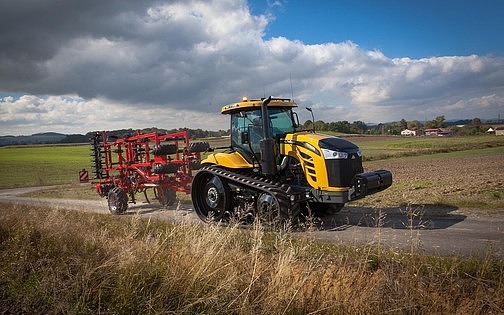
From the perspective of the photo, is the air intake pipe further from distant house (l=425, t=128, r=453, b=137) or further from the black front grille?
distant house (l=425, t=128, r=453, b=137)

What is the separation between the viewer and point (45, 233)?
6012mm

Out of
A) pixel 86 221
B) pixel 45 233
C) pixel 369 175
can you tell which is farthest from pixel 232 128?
pixel 45 233

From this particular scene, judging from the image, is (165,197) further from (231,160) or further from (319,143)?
(319,143)

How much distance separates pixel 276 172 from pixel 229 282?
4.76m

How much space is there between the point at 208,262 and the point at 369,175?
15.1ft

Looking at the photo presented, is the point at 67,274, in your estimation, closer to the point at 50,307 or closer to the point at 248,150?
the point at 50,307

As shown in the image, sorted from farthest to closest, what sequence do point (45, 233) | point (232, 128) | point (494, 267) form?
point (232, 128)
point (45, 233)
point (494, 267)

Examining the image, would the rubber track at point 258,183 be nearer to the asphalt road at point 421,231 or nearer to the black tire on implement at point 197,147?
the asphalt road at point 421,231

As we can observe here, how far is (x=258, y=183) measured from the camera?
8164 millimetres

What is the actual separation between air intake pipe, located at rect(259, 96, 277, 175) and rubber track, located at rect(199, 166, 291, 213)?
31 cm

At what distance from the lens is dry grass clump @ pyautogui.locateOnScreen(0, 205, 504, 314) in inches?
146

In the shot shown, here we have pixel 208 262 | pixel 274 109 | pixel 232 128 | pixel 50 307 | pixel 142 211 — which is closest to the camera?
pixel 50 307

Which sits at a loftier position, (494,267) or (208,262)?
(208,262)

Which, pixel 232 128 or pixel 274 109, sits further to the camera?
pixel 232 128
